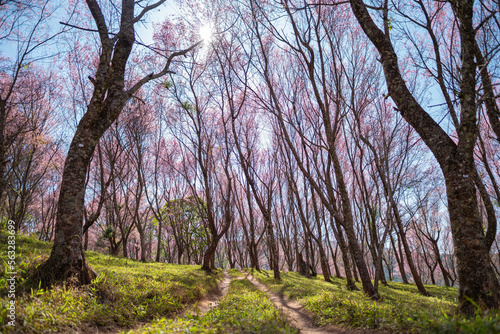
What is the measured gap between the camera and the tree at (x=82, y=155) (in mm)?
4234

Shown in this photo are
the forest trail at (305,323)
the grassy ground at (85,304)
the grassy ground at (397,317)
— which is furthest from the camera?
the forest trail at (305,323)

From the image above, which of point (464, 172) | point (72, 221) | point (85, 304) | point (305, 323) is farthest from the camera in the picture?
point (305, 323)

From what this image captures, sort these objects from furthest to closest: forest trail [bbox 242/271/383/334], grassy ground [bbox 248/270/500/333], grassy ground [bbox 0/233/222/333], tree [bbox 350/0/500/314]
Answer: forest trail [bbox 242/271/383/334] → tree [bbox 350/0/500/314] → grassy ground [bbox 0/233/222/333] → grassy ground [bbox 248/270/500/333]

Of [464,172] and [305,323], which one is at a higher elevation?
[464,172]

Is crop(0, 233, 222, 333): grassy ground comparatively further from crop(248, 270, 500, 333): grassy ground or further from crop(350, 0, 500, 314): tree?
crop(350, 0, 500, 314): tree

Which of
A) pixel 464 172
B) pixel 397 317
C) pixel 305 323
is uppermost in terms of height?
pixel 464 172

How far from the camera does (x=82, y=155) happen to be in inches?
190

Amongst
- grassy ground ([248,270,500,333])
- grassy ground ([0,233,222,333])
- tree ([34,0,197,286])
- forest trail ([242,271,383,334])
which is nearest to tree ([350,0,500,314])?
grassy ground ([248,270,500,333])

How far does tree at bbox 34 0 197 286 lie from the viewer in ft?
13.9

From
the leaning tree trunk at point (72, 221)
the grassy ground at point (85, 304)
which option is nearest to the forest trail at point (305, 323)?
the grassy ground at point (85, 304)

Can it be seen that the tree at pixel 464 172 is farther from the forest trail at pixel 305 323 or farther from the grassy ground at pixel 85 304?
the grassy ground at pixel 85 304

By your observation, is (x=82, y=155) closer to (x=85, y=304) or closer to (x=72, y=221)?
(x=72, y=221)

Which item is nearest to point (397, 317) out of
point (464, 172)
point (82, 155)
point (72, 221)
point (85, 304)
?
point (464, 172)

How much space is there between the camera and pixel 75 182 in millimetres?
4656
